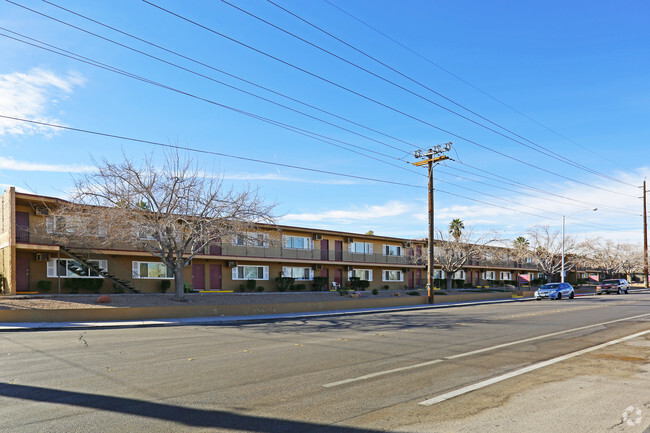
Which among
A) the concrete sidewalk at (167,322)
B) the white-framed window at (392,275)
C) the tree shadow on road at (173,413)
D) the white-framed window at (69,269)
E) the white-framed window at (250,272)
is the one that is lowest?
the white-framed window at (392,275)

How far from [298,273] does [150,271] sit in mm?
13640

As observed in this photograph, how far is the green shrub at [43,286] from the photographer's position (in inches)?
1097

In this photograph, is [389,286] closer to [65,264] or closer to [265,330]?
[65,264]

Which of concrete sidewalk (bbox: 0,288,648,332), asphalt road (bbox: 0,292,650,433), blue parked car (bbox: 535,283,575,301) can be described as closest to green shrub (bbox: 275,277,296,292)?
concrete sidewalk (bbox: 0,288,648,332)

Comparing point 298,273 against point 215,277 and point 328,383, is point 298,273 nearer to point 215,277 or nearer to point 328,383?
point 215,277

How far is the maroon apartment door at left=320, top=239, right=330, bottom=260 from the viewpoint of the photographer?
4353 cm

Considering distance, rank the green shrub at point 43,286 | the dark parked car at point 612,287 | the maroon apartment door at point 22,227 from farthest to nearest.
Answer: the dark parked car at point 612,287 → the green shrub at point 43,286 → the maroon apartment door at point 22,227

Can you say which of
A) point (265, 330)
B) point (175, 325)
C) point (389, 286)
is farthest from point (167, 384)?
point (389, 286)

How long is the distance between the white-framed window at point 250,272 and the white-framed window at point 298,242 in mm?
2968

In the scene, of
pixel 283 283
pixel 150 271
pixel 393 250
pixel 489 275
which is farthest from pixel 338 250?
pixel 489 275

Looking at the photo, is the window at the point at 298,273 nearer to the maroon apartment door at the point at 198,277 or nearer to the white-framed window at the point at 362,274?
the white-framed window at the point at 362,274

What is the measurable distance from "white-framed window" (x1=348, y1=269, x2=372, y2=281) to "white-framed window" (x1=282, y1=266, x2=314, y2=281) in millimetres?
5100

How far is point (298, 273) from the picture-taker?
43.0 m

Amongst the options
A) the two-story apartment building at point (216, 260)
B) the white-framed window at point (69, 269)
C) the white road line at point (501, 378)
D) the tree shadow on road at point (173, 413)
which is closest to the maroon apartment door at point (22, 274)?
the two-story apartment building at point (216, 260)
